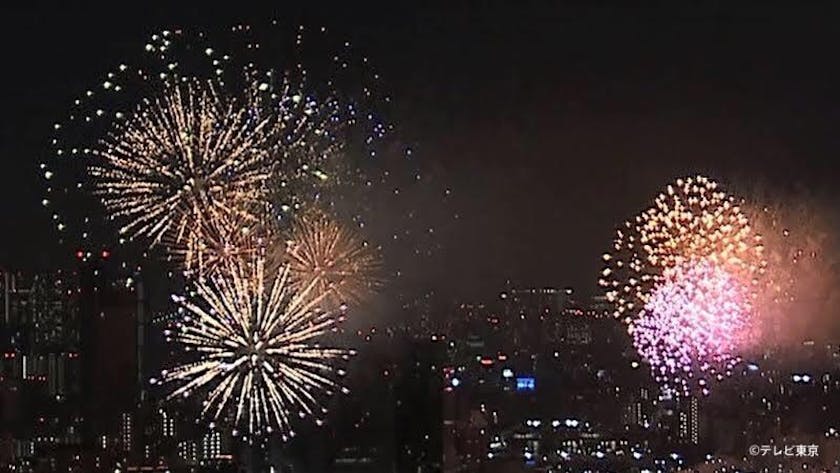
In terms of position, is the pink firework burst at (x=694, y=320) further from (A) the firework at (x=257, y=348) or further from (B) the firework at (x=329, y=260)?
(A) the firework at (x=257, y=348)

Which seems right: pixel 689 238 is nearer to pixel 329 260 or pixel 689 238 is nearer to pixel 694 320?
pixel 694 320

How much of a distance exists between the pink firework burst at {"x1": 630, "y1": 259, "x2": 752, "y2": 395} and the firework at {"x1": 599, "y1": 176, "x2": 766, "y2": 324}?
5 cm

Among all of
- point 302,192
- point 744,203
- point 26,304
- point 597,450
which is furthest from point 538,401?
point 26,304

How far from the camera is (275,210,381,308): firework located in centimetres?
525

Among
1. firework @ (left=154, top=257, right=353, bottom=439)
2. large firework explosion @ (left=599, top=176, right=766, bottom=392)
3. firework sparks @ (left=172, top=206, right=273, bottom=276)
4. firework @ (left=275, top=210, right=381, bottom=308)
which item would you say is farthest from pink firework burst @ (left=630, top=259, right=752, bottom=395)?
firework sparks @ (left=172, top=206, right=273, bottom=276)

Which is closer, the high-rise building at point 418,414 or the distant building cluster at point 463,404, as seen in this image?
the high-rise building at point 418,414

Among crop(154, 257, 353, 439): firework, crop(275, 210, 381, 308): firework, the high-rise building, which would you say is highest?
crop(275, 210, 381, 308): firework

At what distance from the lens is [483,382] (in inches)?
262

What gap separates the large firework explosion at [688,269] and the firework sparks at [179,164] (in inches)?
73.8

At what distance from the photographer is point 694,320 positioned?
5.73 m

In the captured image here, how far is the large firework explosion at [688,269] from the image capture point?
220 inches

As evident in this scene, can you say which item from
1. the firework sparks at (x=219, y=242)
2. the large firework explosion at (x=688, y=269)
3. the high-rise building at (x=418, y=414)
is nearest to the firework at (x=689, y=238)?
the large firework explosion at (x=688, y=269)

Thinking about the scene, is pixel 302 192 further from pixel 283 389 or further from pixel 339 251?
pixel 283 389

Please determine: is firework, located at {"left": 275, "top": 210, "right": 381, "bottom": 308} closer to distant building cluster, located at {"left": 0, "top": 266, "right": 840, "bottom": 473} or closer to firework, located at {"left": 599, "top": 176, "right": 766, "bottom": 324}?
distant building cluster, located at {"left": 0, "top": 266, "right": 840, "bottom": 473}
